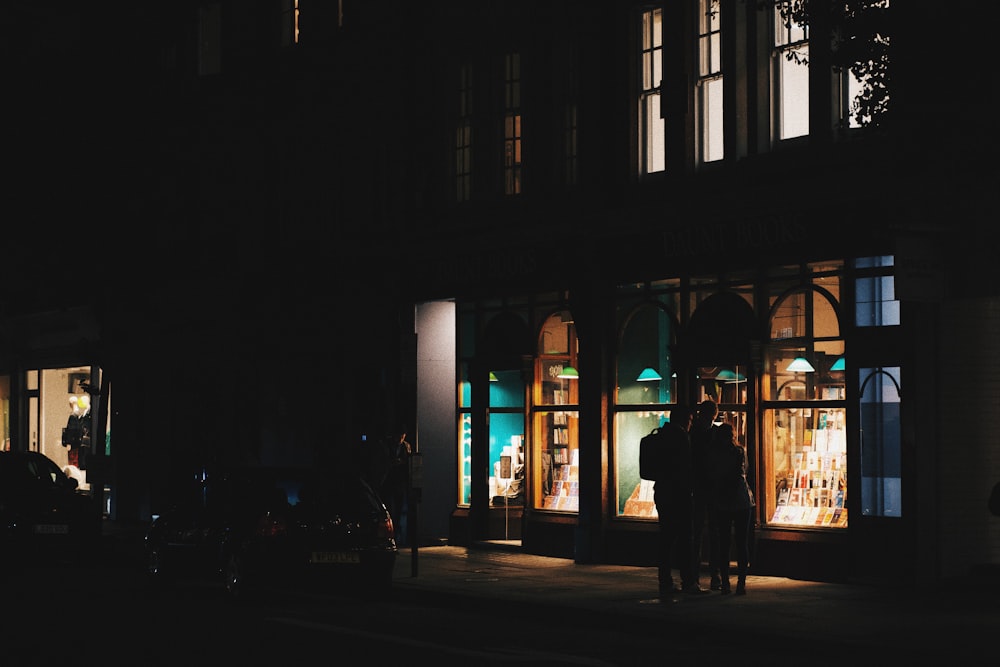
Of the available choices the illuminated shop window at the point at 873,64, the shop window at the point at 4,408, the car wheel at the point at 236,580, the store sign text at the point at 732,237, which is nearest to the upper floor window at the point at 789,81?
the store sign text at the point at 732,237

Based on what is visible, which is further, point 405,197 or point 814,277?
point 405,197

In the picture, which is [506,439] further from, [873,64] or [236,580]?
[873,64]

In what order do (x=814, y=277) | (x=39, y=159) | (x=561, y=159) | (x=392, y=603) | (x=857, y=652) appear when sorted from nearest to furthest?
(x=857, y=652) < (x=392, y=603) < (x=814, y=277) < (x=561, y=159) < (x=39, y=159)

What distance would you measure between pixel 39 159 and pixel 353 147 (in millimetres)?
7317

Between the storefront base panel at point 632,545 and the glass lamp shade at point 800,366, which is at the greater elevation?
the glass lamp shade at point 800,366

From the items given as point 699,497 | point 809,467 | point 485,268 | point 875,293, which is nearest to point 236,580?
point 699,497

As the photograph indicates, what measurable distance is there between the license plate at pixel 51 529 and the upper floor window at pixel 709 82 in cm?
1022

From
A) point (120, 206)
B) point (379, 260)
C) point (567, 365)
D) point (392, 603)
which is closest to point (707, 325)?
point (567, 365)

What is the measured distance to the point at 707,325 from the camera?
67.3 feet

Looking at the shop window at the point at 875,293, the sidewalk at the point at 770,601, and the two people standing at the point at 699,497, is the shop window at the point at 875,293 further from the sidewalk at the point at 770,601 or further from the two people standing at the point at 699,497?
the sidewalk at the point at 770,601

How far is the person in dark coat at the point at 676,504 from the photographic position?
58.7ft

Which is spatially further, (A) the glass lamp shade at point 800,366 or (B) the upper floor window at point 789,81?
(A) the glass lamp shade at point 800,366

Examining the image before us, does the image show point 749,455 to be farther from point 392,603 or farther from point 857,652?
point 857,652

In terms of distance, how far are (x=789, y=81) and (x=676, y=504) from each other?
17.3 feet
